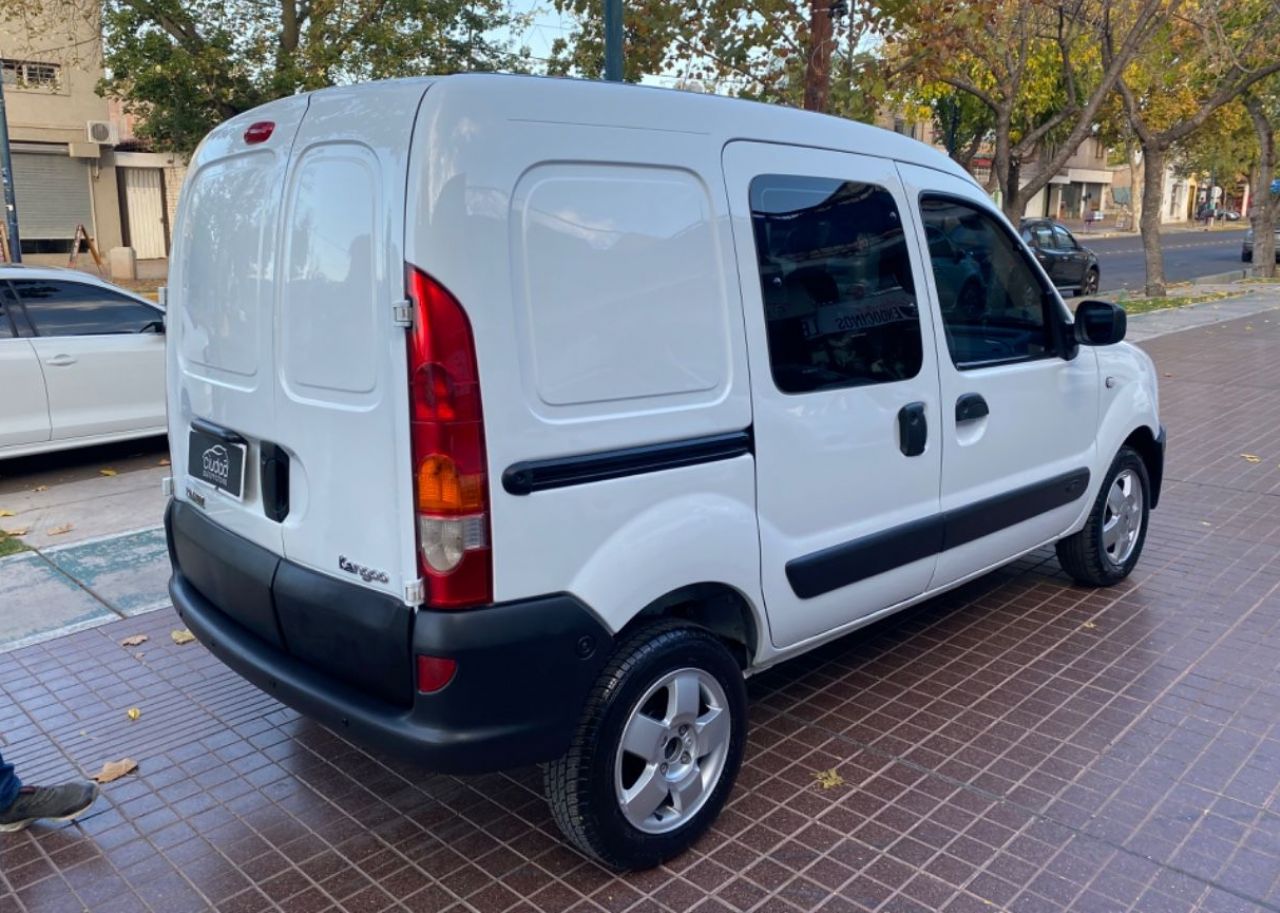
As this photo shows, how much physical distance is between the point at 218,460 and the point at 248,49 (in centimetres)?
1458

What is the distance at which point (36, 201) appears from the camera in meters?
25.4

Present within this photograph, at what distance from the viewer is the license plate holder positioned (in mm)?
3258

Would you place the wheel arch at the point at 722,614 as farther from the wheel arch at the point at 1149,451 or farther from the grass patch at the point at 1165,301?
the grass patch at the point at 1165,301

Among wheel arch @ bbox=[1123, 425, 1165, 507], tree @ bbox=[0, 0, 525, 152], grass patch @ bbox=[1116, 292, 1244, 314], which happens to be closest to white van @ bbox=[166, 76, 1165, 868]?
wheel arch @ bbox=[1123, 425, 1165, 507]

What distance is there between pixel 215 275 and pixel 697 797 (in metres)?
2.14

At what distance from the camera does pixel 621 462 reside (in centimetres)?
288

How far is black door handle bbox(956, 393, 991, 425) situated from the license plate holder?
2471mm

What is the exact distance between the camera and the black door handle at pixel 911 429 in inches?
148

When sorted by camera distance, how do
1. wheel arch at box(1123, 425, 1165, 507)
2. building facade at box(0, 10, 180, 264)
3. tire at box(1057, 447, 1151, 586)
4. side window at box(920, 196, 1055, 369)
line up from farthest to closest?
building facade at box(0, 10, 180, 264), wheel arch at box(1123, 425, 1165, 507), tire at box(1057, 447, 1151, 586), side window at box(920, 196, 1055, 369)

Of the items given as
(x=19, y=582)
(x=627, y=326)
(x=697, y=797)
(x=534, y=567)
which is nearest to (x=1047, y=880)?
(x=697, y=797)

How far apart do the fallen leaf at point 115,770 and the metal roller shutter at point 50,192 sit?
25.2m

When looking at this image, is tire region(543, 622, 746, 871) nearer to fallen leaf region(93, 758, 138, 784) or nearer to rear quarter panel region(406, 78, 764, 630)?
rear quarter panel region(406, 78, 764, 630)

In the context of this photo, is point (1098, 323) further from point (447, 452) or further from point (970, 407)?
point (447, 452)

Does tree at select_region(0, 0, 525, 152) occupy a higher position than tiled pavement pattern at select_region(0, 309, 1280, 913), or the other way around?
tree at select_region(0, 0, 525, 152)
